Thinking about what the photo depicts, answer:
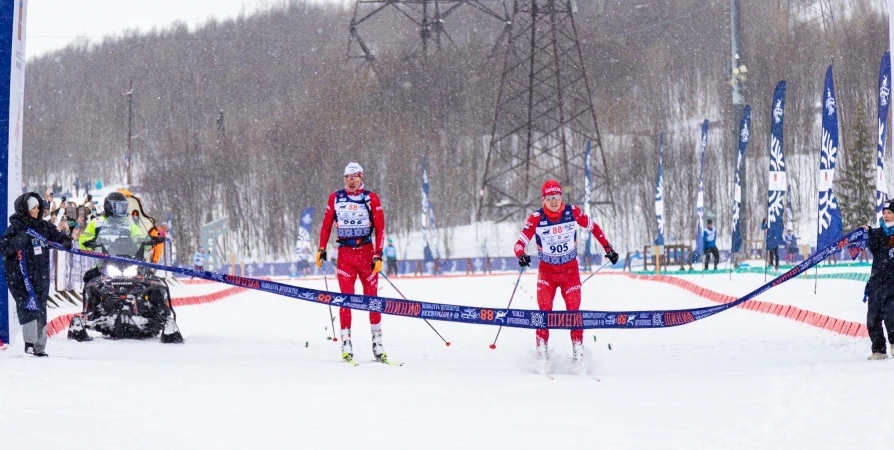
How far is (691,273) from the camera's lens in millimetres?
35625

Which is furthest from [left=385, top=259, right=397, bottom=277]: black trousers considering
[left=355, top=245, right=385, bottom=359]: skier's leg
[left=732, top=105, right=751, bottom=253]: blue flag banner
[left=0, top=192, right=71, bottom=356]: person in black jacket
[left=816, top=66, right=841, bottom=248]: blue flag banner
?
[left=0, top=192, right=71, bottom=356]: person in black jacket

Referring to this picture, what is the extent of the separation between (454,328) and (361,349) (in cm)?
421

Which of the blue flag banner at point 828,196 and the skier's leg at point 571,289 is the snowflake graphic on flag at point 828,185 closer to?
the blue flag banner at point 828,196

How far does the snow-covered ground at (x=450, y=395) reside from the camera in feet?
22.1

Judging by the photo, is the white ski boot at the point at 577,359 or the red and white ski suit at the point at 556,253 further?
the red and white ski suit at the point at 556,253

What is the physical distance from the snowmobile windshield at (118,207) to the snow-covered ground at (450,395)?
1.69 metres

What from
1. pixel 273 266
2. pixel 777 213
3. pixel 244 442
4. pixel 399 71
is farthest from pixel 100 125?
pixel 244 442

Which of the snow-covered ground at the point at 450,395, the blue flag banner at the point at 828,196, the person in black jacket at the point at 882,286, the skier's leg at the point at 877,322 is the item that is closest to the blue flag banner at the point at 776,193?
the blue flag banner at the point at 828,196

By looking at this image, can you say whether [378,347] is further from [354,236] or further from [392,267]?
[392,267]

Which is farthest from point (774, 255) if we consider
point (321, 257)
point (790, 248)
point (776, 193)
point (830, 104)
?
point (321, 257)

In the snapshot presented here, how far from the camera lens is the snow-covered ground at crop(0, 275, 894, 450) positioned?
22.1ft

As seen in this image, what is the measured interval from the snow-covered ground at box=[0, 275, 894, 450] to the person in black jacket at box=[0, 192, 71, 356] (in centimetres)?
35

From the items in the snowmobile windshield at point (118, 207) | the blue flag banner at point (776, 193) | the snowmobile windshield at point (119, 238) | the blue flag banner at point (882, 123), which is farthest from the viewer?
the blue flag banner at point (776, 193)

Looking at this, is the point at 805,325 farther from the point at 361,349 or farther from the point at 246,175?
the point at 246,175
